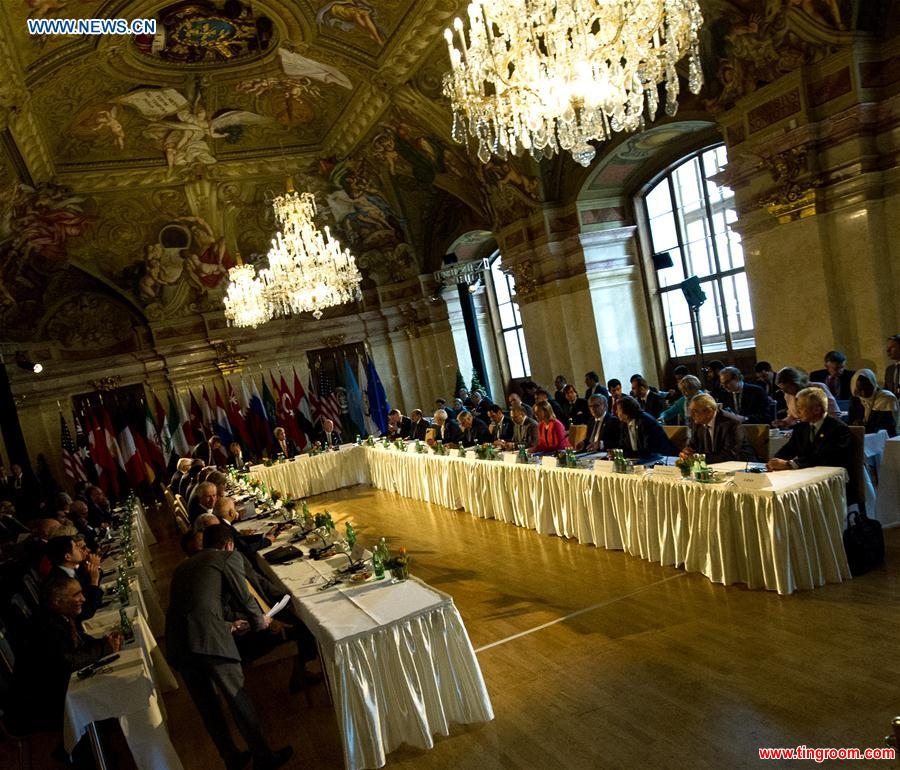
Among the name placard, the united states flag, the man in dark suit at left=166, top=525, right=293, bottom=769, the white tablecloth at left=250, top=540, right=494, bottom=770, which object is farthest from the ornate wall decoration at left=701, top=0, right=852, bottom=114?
the united states flag

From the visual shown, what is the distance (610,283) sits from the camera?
12125 mm

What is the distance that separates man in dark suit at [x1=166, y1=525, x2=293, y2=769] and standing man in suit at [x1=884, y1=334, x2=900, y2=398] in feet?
20.8

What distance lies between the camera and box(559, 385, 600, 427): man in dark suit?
9992mm

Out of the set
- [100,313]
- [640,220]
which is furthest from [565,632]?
[100,313]

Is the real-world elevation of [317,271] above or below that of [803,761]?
above

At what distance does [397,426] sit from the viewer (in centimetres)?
1267

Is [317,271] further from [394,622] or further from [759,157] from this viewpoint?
[394,622]

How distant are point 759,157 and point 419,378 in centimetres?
1175

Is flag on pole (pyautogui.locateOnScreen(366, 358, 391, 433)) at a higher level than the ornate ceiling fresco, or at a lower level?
lower

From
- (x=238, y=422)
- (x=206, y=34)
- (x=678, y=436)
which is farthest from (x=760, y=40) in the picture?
(x=238, y=422)

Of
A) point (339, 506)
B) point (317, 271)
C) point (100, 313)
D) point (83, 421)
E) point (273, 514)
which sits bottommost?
point (339, 506)

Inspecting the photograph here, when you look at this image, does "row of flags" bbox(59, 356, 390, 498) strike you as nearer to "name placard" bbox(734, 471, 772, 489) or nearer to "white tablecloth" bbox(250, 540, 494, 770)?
"name placard" bbox(734, 471, 772, 489)

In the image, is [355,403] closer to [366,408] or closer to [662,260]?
[366,408]

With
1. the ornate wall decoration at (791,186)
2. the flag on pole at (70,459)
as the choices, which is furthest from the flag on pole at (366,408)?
the ornate wall decoration at (791,186)
